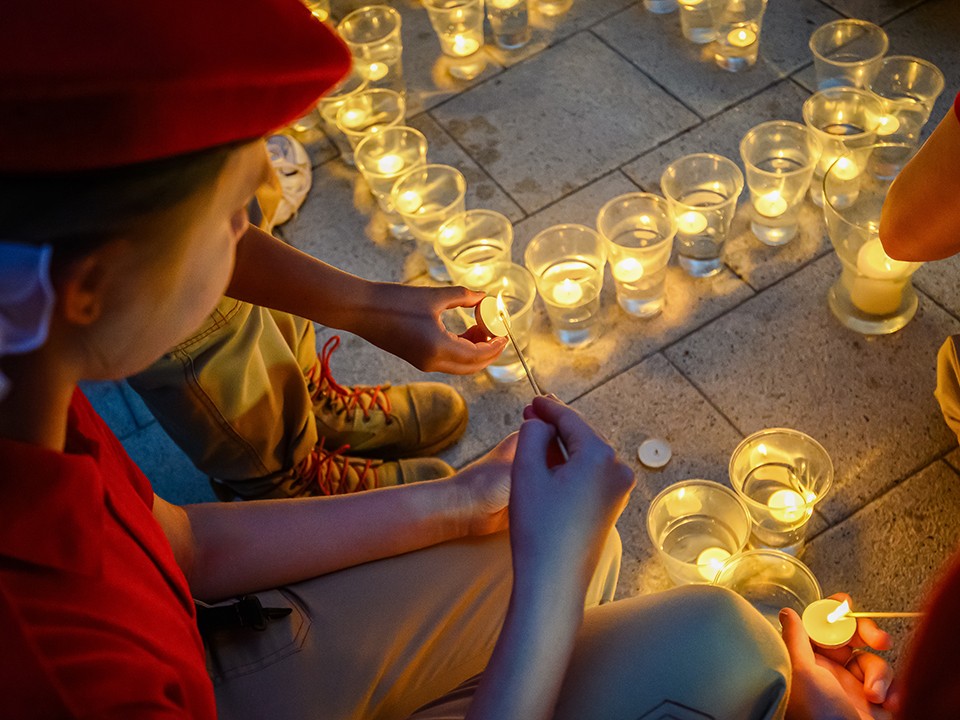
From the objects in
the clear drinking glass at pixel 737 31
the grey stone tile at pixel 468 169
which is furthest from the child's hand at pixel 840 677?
the clear drinking glass at pixel 737 31

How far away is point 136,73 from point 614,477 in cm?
80

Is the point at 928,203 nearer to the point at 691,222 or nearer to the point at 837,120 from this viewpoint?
the point at 691,222

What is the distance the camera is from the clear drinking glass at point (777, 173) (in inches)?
93.1

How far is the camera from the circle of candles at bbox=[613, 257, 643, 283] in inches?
89.3

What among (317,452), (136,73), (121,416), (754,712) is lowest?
(121,416)

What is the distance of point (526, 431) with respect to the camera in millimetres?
1361

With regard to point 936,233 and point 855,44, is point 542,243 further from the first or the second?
point 855,44

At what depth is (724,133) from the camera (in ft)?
9.09

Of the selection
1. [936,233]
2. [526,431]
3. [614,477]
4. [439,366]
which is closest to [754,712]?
[614,477]

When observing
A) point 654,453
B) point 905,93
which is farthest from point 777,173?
point 654,453

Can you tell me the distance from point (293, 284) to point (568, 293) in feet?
2.55

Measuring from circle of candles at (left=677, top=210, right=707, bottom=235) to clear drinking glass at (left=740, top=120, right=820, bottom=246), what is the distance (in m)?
0.18

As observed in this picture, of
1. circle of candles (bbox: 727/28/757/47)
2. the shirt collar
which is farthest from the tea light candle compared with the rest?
the shirt collar

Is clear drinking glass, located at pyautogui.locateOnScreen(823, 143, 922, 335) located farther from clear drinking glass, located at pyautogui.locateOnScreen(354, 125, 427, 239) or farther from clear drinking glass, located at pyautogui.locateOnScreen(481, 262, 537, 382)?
clear drinking glass, located at pyautogui.locateOnScreen(354, 125, 427, 239)
